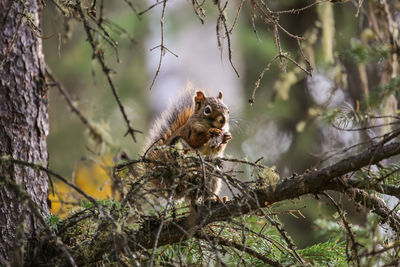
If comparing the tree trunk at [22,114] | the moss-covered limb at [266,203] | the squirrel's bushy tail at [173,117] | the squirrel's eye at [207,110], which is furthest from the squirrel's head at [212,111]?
the tree trunk at [22,114]

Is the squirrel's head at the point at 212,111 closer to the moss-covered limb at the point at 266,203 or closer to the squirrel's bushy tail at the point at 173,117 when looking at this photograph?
the squirrel's bushy tail at the point at 173,117

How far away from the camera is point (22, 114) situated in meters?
2.40

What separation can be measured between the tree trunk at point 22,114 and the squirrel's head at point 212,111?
2.79ft

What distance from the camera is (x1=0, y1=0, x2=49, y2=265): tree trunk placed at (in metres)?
2.23

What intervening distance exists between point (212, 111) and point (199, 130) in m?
0.16

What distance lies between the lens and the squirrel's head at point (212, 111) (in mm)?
2898

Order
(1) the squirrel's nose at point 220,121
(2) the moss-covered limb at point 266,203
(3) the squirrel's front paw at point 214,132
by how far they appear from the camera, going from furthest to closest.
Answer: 1. (1) the squirrel's nose at point 220,121
2. (3) the squirrel's front paw at point 214,132
3. (2) the moss-covered limb at point 266,203

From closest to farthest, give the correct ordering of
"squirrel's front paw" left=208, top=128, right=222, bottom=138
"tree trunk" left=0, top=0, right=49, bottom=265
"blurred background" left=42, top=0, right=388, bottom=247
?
"tree trunk" left=0, top=0, right=49, bottom=265 → "squirrel's front paw" left=208, top=128, right=222, bottom=138 → "blurred background" left=42, top=0, right=388, bottom=247

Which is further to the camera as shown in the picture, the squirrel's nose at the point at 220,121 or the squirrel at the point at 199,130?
the squirrel's nose at the point at 220,121

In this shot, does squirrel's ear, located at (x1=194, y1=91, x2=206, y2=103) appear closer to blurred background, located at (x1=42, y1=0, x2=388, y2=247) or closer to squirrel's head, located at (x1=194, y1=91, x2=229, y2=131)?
squirrel's head, located at (x1=194, y1=91, x2=229, y2=131)

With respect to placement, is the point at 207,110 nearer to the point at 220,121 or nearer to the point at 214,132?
the point at 220,121

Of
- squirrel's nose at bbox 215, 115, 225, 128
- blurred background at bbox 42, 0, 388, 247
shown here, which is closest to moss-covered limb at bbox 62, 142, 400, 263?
Answer: squirrel's nose at bbox 215, 115, 225, 128

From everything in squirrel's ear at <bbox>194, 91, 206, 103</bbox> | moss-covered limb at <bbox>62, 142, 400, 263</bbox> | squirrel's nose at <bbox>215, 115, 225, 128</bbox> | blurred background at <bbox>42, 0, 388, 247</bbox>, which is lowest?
moss-covered limb at <bbox>62, 142, 400, 263</bbox>

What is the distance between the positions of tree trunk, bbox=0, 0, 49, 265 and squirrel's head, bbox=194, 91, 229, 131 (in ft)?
2.79
